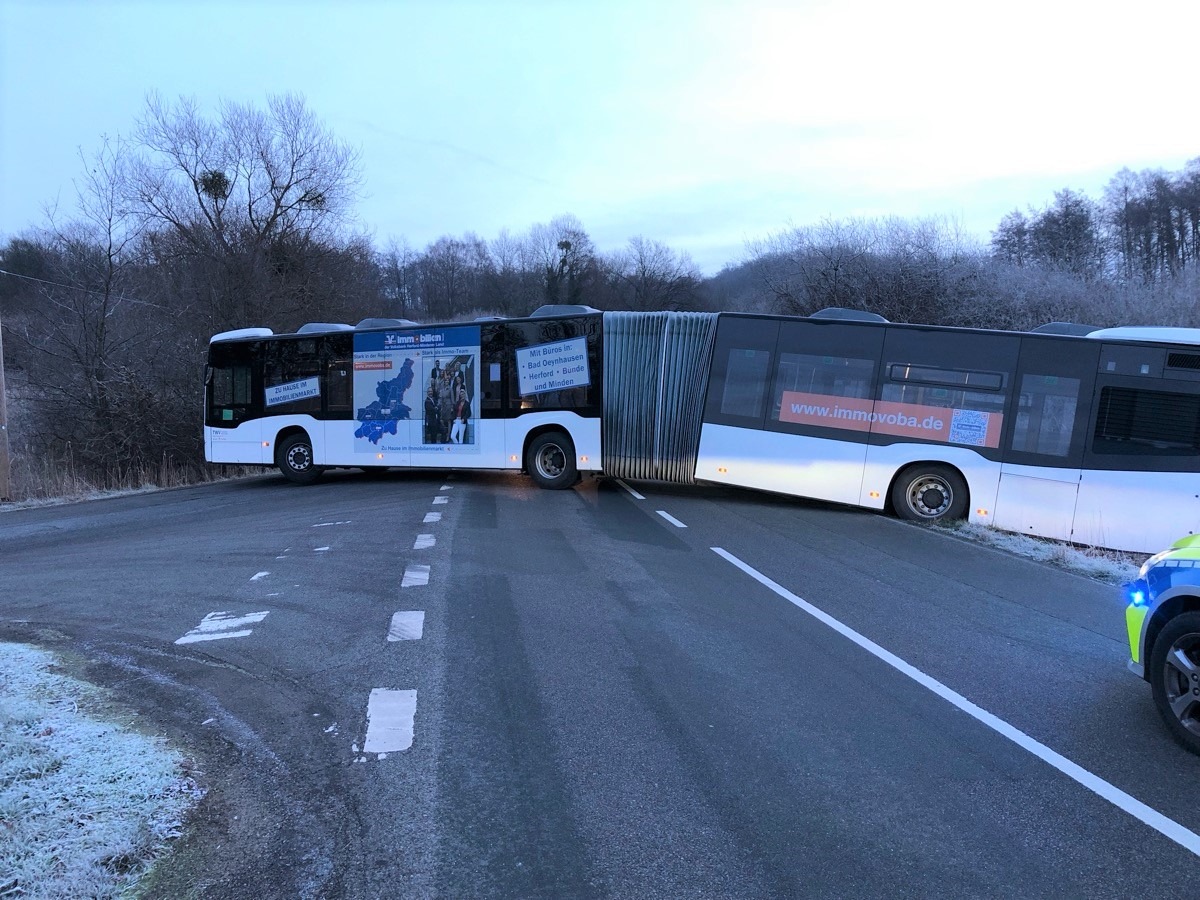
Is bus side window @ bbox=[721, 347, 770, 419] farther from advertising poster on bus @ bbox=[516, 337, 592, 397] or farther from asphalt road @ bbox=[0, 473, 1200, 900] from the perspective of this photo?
asphalt road @ bbox=[0, 473, 1200, 900]

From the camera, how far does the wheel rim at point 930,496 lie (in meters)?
12.0

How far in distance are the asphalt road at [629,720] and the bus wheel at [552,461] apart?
572 centimetres

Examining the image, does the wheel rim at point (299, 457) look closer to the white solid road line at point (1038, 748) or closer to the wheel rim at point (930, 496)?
the wheel rim at point (930, 496)

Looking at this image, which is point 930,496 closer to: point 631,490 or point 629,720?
point 631,490

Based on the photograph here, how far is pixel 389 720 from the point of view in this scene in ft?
13.8

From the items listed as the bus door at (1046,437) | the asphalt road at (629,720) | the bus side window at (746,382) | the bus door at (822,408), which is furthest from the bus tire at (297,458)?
the bus door at (1046,437)

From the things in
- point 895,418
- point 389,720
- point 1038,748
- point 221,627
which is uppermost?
point 895,418

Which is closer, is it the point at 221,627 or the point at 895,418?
the point at 221,627

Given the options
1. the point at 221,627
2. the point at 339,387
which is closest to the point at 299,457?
the point at 339,387

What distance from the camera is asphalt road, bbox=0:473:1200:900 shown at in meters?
2.99

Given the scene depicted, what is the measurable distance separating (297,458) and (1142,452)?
50.7 ft

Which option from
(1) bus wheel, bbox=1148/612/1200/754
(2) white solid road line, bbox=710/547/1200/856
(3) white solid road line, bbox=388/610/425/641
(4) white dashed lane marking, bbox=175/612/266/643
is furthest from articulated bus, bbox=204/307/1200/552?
(4) white dashed lane marking, bbox=175/612/266/643

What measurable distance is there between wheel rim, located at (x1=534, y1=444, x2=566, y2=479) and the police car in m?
11.0

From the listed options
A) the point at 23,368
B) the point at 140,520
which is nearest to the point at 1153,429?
the point at 140,520
